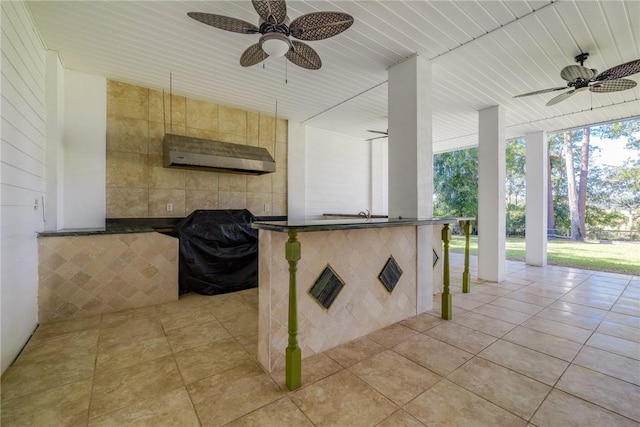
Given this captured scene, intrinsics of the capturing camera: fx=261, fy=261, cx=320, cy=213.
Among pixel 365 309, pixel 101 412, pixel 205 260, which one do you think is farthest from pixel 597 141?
pixel 101 412

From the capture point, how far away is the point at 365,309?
2.46 metres

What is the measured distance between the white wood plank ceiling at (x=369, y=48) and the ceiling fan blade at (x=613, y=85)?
1.04 feet

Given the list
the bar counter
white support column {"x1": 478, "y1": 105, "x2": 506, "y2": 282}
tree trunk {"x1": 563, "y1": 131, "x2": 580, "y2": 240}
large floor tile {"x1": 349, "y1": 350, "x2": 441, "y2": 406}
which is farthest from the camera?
tree trunk {"x1": 563, "y1": 131, "x2": 580, "y2": 240}

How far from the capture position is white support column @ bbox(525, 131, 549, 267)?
550cm

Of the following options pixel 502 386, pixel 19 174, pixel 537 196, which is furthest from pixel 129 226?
pixel 537 196

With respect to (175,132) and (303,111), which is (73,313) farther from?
(303,111)

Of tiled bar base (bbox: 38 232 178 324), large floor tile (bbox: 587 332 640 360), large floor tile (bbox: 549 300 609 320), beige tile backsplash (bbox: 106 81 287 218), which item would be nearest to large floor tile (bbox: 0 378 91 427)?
tiled bar base (bbox: 38 232 178 324)

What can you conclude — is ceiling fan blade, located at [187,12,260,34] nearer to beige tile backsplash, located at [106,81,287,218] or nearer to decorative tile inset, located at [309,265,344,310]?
decorative tile inset, located at [309,265,344,310]

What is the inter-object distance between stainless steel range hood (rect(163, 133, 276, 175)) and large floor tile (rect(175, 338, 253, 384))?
2.38 m

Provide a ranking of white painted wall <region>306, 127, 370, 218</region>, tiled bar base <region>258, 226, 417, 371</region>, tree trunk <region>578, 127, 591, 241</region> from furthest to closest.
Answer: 1. tree trunk <region>578, 127, 591, 241</region>
2. white painted wall <region>306, 127, 370, 218</region>
3. tiled bar base <region>258, 226, 417, 371</region>

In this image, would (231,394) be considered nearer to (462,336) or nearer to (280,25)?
(462,336)

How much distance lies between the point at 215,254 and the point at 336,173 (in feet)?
11.6

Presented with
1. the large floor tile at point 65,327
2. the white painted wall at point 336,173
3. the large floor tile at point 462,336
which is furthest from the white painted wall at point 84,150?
the large floor tile at point 462,336

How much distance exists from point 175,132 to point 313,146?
2728 millimetres
